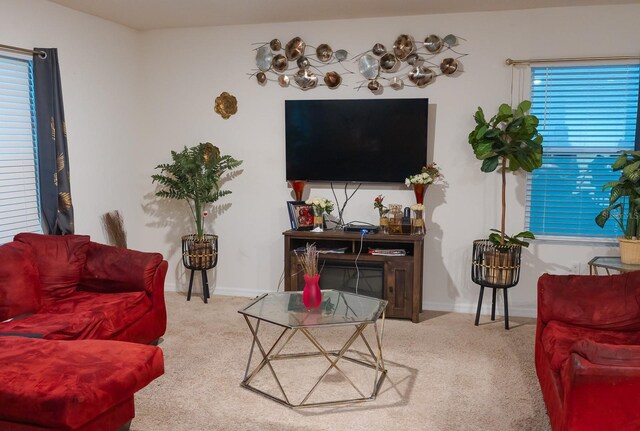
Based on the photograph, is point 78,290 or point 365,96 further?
point 365,96

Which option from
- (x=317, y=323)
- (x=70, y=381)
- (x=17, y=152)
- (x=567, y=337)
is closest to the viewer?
(x=70, y=381)

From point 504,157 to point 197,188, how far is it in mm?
2518

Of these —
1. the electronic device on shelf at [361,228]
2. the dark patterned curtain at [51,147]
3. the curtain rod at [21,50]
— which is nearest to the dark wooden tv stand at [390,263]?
the electronic device on shelf at [361,228]

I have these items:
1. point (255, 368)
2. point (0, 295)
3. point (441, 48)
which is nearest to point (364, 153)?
point (441, 48)

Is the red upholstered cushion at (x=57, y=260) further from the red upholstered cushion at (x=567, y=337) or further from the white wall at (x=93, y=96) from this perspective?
the red upholstered cushion at (x=567, y=337)

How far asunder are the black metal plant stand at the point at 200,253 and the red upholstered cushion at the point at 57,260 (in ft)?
3.84

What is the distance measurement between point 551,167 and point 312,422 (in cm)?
297

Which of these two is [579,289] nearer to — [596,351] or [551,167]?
[596,351]

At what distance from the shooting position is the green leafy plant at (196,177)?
4.96 m

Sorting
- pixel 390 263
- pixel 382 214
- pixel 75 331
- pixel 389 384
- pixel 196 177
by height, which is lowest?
pixel 389 384

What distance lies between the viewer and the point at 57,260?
12.5 ft

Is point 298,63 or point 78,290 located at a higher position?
point 298,63

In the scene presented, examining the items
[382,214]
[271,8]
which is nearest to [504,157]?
[382,214]

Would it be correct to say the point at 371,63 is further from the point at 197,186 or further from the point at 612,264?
the point at 612,264
